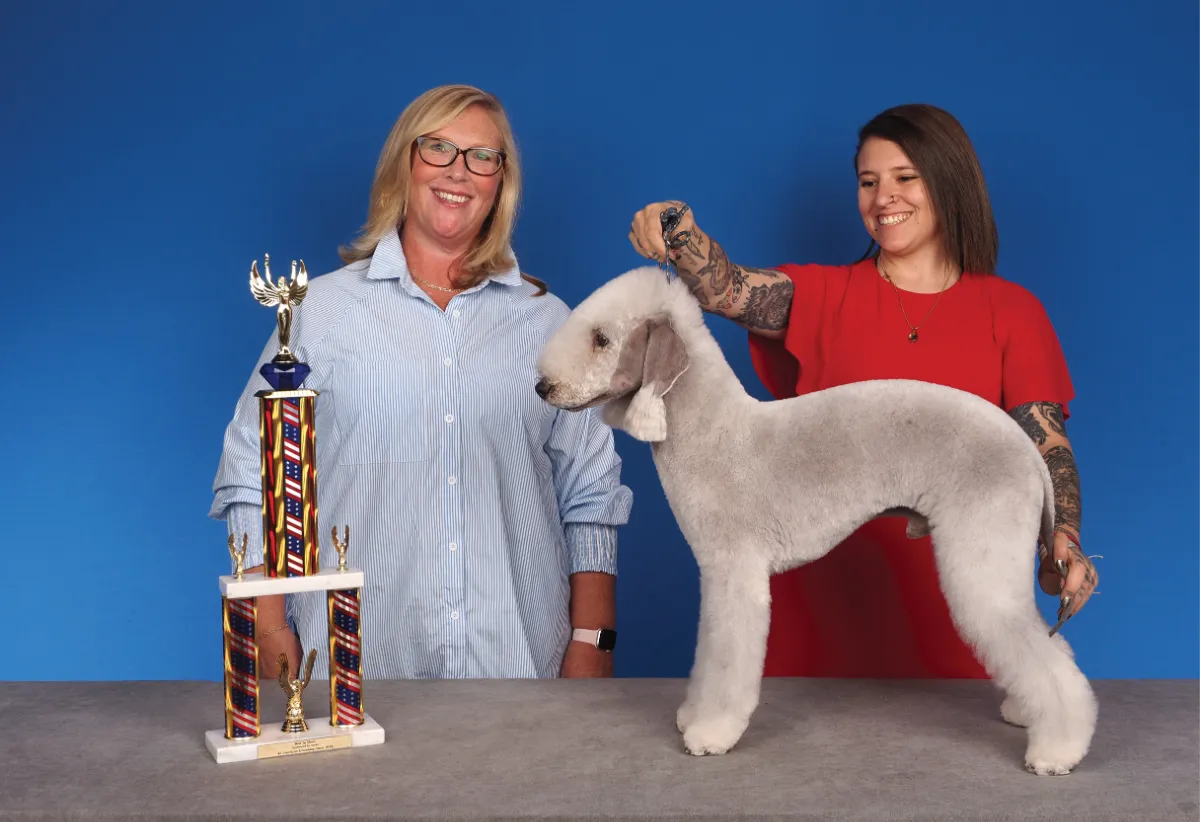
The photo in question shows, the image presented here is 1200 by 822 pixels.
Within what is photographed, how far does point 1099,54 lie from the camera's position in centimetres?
304

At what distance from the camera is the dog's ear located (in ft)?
4.97

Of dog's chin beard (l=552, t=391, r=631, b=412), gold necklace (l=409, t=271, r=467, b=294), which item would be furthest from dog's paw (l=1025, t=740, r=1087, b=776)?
gold necklace (l=409, t=271, r=467, b=294)

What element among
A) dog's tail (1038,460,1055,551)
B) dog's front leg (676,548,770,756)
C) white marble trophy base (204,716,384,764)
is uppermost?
dog's tail (1038,460,1055,551)

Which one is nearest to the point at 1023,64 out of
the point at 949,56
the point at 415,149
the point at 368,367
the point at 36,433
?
the point at 949,56

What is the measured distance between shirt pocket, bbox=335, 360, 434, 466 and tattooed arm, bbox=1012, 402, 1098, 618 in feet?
3.60

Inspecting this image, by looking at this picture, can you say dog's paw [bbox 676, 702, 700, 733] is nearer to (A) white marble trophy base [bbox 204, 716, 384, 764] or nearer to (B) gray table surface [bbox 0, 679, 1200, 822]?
(B) gray table surface [bbox 0, 679, 1200, 822]

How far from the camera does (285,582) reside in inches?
60.9

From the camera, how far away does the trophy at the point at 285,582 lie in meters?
1.55

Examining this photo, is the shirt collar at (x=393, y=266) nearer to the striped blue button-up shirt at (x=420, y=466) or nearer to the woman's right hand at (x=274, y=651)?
the striped blue button-up shirt at (x=420, y=466)

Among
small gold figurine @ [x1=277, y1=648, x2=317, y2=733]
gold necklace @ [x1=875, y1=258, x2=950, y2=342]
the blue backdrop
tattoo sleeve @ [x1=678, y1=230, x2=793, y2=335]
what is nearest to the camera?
small gold figurine @ [x1=277, y1=648, x2=317, y2=733]

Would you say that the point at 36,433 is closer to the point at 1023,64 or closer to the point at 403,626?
the point at 403,626

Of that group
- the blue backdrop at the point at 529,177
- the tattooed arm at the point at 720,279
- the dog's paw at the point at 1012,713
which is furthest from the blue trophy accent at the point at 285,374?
the blue backdrop at the point at 529,177

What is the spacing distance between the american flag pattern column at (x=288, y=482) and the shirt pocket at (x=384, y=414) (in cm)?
54

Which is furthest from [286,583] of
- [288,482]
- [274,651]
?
[274,651]
